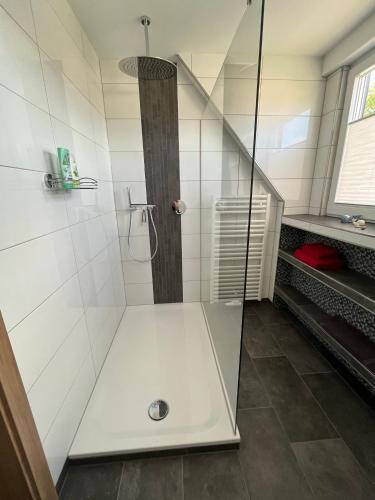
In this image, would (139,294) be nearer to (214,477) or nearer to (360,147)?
(214,477)

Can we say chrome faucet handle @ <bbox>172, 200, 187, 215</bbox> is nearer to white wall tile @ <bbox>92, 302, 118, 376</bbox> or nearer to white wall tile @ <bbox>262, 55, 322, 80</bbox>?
white wall tile @ <bbox>92, 302, 118, 376</bbox>

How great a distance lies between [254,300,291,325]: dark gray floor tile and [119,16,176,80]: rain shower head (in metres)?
2.24

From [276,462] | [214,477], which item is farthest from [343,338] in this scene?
[214,477]

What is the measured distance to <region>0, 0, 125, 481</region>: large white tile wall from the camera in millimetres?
735

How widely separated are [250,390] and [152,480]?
741 mm

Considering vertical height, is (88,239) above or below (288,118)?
below

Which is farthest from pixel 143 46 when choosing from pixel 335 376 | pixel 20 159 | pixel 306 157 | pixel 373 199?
pixel 335 376

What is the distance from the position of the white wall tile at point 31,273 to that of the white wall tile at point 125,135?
1202 millimetres

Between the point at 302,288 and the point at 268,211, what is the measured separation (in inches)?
34.0

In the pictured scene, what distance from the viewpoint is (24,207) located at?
0.79m

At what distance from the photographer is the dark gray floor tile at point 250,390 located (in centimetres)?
131

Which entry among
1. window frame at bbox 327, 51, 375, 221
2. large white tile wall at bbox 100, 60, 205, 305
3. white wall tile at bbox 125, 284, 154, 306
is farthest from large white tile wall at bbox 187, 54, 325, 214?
white wall tile at bbox 125, 284, 154, 306

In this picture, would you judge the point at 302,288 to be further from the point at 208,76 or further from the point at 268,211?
the point at 208,76

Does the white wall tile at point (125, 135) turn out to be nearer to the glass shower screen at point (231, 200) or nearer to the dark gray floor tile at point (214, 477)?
the glass shower screen at point (231, 200)
